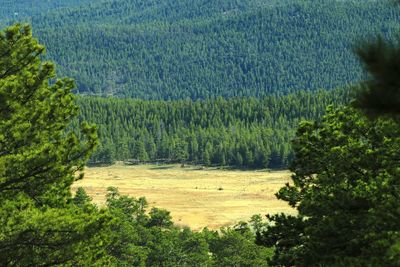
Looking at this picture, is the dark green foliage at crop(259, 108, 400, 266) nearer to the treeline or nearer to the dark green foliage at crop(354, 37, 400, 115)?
the dark green foliage at crop(354, 37, 400, 115)

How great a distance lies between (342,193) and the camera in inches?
642

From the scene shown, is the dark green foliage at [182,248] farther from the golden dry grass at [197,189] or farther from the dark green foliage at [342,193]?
the golden dry grass at [197,189]

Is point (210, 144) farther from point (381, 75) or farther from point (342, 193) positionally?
point (381, 75)

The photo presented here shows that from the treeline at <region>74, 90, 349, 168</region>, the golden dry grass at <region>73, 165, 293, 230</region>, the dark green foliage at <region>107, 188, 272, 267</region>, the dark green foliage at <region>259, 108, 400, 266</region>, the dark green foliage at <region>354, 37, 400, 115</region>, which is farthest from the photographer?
the treeline at <region>74, 90, 349, 168</region>

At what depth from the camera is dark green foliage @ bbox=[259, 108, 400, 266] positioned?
15023 mm

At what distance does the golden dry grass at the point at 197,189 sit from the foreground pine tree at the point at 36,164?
64558mm

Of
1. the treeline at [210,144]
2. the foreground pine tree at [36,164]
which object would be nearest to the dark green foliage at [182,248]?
the foreground pine tree at [36,164]

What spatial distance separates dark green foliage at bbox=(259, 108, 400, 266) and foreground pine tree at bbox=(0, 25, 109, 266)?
4584 millimetres

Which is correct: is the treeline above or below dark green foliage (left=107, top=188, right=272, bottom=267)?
below

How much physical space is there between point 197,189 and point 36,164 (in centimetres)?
10847

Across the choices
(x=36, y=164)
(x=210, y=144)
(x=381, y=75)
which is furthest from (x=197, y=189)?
(x=381, y=75)

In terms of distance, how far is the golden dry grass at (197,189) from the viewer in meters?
92.9

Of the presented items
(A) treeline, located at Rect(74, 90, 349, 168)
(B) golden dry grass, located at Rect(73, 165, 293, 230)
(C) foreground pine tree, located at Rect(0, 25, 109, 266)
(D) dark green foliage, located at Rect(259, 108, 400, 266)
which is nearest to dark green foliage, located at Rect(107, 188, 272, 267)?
(D) dark green foliage, located at Rect(259, 108, 400, 266)

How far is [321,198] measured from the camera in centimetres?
1686
